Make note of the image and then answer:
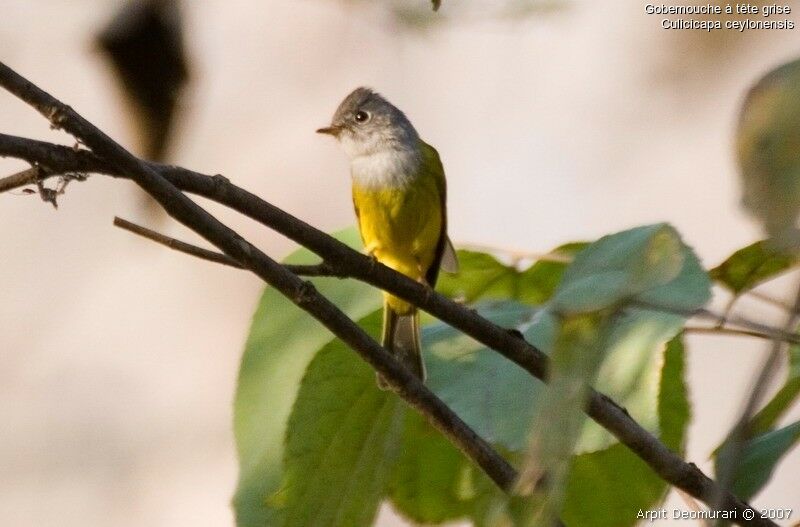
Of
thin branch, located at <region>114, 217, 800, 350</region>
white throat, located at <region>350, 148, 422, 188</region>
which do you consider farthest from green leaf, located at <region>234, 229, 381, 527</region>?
white throat, located at <region>350, 148, 422, 188</region>

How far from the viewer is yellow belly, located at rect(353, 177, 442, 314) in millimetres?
2230

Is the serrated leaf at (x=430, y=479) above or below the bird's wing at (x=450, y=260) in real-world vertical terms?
below

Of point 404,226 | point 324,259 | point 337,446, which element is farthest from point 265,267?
point 404,226

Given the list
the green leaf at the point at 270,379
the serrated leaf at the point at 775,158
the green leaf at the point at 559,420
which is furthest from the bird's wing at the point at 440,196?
the serrated leaf at the point at 775,158

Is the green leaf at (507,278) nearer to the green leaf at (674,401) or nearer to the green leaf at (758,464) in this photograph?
the green leaf at (674,401)

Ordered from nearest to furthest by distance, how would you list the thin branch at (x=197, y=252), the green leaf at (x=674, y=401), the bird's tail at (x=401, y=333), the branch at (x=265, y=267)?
the branch at (x=265, y=267) < the thin branch at (x=197, y=252) < the green leaf at (x=674, y=401) < the bird's tail at (x=401, y=333)

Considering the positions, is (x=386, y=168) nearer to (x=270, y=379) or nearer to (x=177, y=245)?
(x=270, y=379)

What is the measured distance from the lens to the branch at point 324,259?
833 millimetres

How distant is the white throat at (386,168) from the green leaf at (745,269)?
1.22 meters

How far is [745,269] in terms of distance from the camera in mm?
Answer: 1168

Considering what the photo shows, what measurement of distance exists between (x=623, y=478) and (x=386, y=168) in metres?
1.25

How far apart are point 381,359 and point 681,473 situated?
28cm

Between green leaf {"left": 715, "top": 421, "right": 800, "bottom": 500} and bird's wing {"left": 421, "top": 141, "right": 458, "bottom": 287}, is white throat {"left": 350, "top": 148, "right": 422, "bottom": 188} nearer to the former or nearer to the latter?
bird's wing {"left": 421, "top": 141, "right": 458, "bottom": 287}

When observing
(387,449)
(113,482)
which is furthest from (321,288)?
(113,482)
